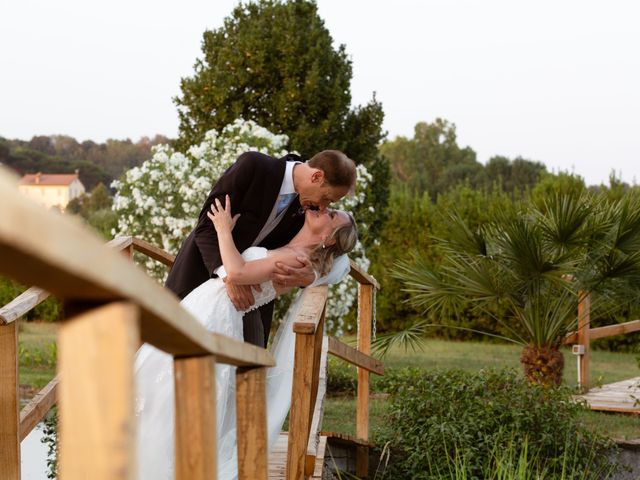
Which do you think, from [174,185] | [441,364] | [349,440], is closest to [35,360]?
[174,185]

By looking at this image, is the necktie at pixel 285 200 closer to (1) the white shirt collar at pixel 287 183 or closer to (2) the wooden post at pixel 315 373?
(1) the white shirt collar at pixel 287 183

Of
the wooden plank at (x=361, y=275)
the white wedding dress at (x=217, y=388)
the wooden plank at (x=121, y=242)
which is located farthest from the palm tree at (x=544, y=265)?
the white wedding dress at (x=217, y=388)

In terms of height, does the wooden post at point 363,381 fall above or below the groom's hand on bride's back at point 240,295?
below

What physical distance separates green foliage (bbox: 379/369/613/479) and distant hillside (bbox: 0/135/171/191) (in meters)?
50.0

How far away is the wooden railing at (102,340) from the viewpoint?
75 centimetres

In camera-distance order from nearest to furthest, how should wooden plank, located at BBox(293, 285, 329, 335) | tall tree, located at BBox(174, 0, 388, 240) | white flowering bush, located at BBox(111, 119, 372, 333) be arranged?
1. wooden plank, located at BBox(293, 285, 329, 335)
2. white flowering bush, located at BBox(111, 119, 372, 333)
3. tall tree, located at BBox(174, 0, 388, 240)

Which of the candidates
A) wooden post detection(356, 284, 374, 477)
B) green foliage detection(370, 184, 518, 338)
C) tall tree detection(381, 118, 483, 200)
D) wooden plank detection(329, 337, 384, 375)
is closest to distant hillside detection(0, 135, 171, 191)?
tall tree detection(381, 118, 483, 200)

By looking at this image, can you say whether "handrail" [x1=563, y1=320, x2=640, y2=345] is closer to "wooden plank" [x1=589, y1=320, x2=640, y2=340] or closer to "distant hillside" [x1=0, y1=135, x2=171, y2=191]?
"wooden plank" [x1=589, y1=320, x2=640, y2=340]

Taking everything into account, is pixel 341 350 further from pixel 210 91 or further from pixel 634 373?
pixel 634 373

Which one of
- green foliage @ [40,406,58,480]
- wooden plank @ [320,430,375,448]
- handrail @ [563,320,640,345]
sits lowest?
wooden plank @ [320,430,375,448]

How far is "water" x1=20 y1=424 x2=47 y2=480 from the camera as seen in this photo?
6775 mm

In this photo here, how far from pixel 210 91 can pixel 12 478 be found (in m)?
10.0

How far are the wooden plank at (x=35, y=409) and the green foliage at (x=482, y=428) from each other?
2.64 meters

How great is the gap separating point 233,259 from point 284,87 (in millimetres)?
9533
